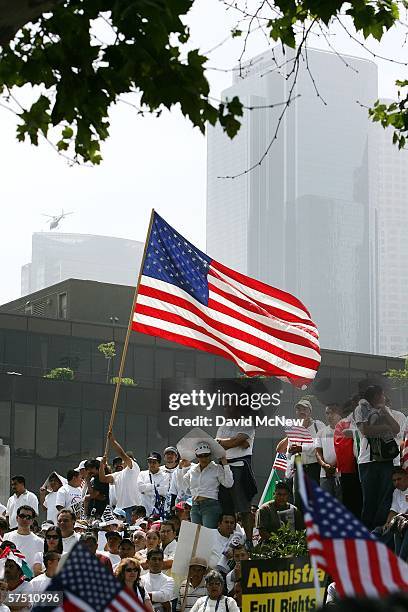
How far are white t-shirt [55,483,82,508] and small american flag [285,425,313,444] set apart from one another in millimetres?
4020

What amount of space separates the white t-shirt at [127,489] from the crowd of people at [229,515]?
1.12m

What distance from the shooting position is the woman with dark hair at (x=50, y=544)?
14.0 meters

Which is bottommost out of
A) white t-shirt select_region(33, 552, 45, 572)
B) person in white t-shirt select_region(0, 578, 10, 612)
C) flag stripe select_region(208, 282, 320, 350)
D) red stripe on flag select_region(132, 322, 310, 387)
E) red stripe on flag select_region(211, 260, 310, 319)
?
person in white t-shirt select_region(0, 578, 10, 612)

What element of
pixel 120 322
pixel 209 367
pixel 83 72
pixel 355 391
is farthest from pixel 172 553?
pixel 120 322

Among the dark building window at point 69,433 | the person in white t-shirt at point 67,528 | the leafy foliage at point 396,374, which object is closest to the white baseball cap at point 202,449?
the person in white t-shirt at point 67,528

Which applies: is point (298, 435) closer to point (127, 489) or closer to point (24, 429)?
point (127, 489)

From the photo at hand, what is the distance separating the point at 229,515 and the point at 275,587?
3.57 metres

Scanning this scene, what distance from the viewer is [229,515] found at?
14.5m

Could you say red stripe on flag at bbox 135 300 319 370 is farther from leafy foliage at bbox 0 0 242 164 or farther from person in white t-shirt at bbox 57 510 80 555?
leafy foliage at bbox 0 0 242 164

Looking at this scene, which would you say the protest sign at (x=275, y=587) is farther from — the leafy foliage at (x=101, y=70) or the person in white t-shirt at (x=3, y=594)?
the leafy foliage at (x=101, y=70)

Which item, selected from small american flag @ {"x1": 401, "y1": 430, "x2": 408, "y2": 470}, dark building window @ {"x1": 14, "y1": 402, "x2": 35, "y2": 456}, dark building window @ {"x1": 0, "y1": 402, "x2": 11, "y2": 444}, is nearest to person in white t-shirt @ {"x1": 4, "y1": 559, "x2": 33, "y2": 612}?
small american flag @ {"x1": 401, "y1": 430, "x2": 408, "y2": 470}

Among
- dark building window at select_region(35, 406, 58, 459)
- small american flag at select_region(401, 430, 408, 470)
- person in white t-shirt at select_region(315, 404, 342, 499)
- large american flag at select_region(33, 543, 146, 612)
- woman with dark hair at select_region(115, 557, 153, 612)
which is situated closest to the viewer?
large american flag at select_region(33, 543, 146, 612)

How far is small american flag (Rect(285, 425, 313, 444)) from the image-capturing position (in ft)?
46.4

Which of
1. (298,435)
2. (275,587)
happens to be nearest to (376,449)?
(298,435)
